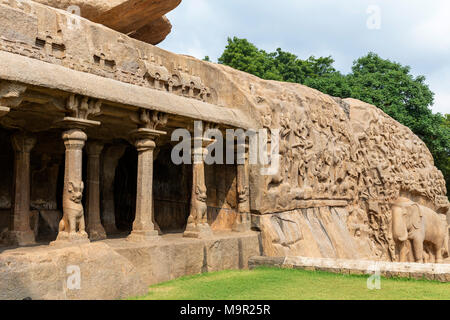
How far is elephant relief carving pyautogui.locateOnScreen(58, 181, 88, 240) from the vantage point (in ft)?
23.3

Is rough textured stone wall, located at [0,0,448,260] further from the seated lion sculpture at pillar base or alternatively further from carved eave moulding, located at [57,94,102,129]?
the seated lion sculpture at pillar base

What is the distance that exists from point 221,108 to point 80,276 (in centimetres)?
551

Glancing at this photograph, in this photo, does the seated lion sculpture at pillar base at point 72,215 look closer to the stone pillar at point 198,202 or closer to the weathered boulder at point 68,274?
the weathered boulder at point 68,274

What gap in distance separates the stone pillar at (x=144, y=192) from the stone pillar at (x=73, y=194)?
Answer: 1.22 meters

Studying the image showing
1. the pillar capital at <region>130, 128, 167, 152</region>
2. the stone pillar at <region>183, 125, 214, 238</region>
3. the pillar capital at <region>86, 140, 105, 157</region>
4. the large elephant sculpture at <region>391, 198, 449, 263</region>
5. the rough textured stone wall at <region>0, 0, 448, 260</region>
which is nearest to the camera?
the rough textured stone wall at <region>0, 0, 448, 260</region>

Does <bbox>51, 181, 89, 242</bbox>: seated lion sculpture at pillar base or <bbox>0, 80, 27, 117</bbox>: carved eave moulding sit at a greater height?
<bbox>0, 80, 27, 117</bbox>: carved eave moulding

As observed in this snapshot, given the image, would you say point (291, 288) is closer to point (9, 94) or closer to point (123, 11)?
point (9, 94)

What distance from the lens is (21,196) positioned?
9.07 meters

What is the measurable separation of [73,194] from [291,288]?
3.61 metres

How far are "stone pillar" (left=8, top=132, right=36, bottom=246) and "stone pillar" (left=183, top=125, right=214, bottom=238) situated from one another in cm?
311

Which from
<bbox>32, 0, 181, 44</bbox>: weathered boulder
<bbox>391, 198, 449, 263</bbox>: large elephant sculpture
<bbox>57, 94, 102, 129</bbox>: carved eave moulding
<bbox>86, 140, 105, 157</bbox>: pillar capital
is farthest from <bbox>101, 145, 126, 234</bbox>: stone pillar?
<bbox>391, 198, 449, 263</bbox>: large elephant sculpture

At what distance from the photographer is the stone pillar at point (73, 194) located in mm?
7109
